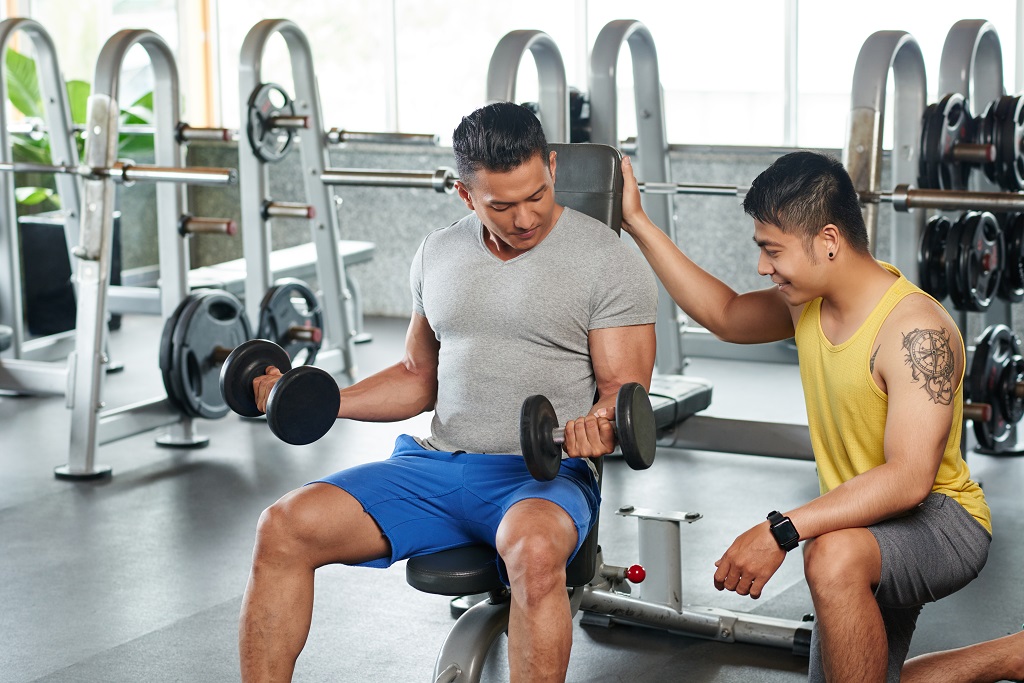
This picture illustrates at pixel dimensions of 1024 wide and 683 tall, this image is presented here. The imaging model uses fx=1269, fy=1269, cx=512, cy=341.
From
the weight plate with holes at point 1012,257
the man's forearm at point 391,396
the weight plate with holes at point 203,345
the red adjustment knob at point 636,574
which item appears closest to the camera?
the man's forearm at point 391,396

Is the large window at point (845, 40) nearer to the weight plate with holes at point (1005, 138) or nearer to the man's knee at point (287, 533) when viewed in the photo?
the weight plate with holes at point (1005, 138)

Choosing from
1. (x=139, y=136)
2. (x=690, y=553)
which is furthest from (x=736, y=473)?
(x=139, y=136)

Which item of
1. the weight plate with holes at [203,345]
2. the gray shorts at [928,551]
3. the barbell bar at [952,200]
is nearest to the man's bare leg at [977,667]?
the gray shorts at [928,551]

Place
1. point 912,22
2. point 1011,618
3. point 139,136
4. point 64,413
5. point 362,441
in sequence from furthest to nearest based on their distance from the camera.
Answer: point 139,136
point 912,22
point 64,413
point 362,441
point 1011,618

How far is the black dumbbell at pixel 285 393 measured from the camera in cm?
186

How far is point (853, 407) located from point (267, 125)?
272 centimetres

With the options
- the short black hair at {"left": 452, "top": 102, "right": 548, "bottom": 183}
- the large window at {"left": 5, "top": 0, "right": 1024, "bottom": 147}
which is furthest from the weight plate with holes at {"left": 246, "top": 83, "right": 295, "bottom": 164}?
the short black hair at {"left": 452, "top": 102, "right": 548, "bottom": 183}

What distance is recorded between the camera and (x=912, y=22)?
507cm

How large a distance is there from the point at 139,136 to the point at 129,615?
424cm

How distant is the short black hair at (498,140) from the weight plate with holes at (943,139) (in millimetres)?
1553

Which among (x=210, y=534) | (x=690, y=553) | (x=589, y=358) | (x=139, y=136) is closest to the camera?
(x=589, y=358)

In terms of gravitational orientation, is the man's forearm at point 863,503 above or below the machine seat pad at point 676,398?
above

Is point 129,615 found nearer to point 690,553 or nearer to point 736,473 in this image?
point 690,553

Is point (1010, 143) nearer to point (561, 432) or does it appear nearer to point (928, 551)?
point (928, 551)
